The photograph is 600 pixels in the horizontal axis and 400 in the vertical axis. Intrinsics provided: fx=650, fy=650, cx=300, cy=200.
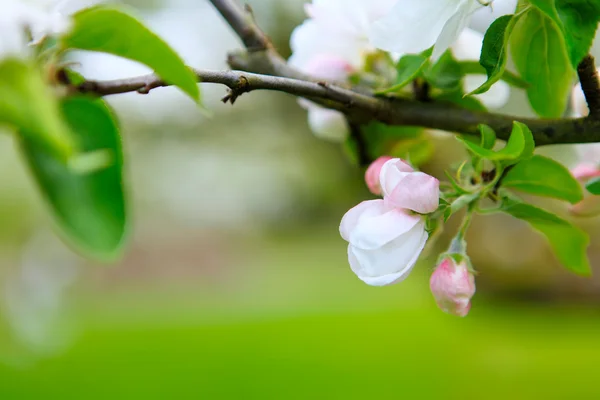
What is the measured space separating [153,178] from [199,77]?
6409 mm

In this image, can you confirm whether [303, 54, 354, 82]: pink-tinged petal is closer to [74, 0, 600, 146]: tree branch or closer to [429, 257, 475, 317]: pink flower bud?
[74, 0, 600, 146]: tree branch

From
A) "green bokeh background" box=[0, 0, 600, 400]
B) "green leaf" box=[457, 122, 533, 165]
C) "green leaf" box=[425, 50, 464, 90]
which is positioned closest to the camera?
"green leaf" box=[457, 122, 533, 165]

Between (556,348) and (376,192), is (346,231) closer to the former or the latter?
(376,192)

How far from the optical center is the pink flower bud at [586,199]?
1.19ft

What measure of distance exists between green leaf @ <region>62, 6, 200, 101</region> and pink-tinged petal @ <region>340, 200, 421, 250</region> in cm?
11

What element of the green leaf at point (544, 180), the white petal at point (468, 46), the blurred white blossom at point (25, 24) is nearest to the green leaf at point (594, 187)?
the green leaf at point (544, 180)

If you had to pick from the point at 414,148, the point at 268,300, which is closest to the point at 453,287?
the point at 414,148

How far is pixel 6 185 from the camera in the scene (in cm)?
564

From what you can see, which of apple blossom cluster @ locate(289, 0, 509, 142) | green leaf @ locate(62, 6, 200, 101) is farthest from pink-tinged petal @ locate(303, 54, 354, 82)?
green leaf @ locate(62, 6, 200, 101)

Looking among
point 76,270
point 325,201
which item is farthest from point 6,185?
point 325,201

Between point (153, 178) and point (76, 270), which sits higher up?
point (153, 178)

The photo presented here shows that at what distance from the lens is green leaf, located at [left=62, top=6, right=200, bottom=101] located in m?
0.18

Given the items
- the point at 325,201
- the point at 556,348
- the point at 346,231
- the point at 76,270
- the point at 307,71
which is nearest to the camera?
the point at 346,231

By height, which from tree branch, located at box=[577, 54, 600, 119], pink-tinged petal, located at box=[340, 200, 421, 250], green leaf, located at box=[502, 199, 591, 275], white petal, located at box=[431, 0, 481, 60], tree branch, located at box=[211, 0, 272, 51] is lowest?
pink-tinged petal, located at box=[340, 200, 421, 250]
